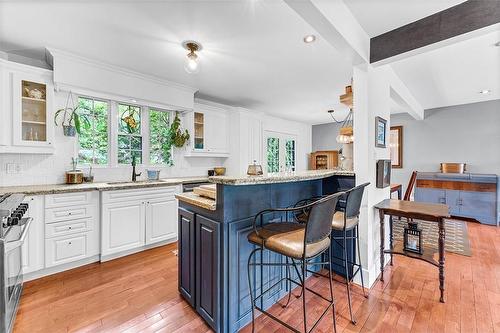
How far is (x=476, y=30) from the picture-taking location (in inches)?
69.2

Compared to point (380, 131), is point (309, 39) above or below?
above

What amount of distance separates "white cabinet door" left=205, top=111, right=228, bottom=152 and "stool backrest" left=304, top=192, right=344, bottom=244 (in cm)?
335

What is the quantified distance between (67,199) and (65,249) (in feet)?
1.81

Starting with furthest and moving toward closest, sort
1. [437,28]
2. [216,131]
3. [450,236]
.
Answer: [216,131]
[450,236]
[437,28]

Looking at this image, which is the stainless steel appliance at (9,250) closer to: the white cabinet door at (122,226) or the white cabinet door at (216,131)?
the white cabinet door at (122,226)

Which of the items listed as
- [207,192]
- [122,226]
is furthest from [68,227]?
[207,192]

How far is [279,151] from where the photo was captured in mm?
6301

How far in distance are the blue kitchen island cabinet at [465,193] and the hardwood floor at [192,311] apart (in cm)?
217

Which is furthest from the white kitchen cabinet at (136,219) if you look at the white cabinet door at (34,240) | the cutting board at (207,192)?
the cutting board at (207,192)

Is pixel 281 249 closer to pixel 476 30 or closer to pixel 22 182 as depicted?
pixel 476 30

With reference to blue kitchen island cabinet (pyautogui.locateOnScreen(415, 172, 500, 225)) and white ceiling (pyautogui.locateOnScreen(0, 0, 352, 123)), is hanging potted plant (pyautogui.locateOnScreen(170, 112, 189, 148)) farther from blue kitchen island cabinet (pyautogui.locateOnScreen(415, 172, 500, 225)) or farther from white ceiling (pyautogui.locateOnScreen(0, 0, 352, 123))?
blue kitchen island cabinet (pyautogui.locateOnScreen(415, 172, 500, 225))

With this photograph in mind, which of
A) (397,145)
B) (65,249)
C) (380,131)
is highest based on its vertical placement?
(397,145)

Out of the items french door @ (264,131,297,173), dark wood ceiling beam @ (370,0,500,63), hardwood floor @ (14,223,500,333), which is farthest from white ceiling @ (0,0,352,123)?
hardwood floor @ (14,223,500,333)

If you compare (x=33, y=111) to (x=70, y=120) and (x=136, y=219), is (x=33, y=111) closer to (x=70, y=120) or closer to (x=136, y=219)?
(x=70, y=120)
